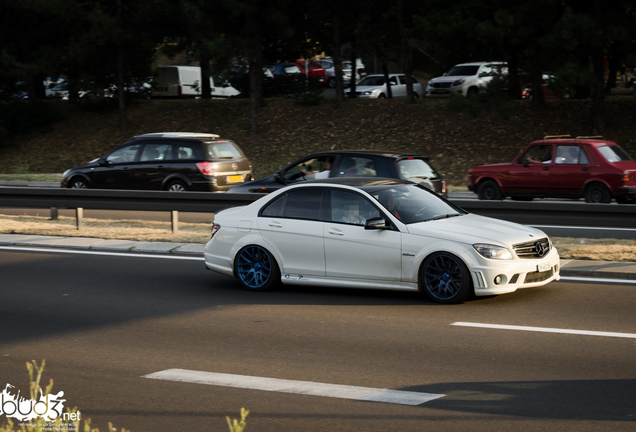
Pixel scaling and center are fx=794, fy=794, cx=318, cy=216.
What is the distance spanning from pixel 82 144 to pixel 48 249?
22.9m

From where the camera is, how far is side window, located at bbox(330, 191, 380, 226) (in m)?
9.34

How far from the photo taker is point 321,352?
7.00 metres

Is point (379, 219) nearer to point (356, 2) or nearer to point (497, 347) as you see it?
point (497, 347)

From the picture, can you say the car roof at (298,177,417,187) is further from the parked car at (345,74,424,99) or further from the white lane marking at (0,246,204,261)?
the parked car at (345,74,424,99)

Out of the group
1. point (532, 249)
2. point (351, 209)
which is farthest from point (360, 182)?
point (532, 249)

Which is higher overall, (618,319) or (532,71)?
(532,71)

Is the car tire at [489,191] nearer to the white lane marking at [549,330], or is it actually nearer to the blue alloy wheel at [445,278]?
the blue alloy wheel at [445,278]

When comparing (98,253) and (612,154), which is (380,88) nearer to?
(612,154)

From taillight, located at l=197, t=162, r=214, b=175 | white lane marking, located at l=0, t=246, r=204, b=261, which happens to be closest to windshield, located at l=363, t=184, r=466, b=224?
white lane marking, located at l=0, t=246, r=204, b=261


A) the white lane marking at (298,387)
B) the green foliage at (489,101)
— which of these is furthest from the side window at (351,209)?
the green foliage at (489,101)

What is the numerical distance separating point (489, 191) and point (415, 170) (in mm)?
6538

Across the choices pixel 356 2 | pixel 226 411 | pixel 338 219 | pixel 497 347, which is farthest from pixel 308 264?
pixel 356 2

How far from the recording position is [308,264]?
9523mm

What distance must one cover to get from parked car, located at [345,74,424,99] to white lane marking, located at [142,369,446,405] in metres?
34.7
